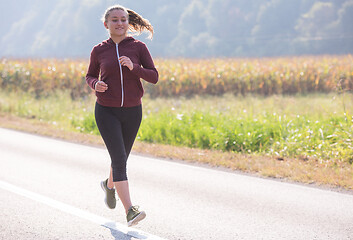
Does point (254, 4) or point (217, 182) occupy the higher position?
point (254, 4)

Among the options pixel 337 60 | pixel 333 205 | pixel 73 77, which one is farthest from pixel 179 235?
pixel 337 60

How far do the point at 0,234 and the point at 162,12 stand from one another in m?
94.0

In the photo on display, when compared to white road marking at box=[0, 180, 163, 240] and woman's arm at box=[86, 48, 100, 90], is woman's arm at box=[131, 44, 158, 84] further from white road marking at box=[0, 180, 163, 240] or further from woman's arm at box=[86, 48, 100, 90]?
white road marking at box=[0, 180, 163, 240]

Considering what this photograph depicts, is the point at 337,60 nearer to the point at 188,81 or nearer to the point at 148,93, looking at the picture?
the point at 188,81

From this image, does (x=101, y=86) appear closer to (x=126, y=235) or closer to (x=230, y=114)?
(x=126, y=235)

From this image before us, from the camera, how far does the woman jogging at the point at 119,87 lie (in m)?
4.62

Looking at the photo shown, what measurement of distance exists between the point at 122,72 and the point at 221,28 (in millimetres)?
87136

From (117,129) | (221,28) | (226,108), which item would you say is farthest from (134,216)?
(221,28)

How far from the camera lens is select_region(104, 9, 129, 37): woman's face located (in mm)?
4698

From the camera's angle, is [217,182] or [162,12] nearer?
[217,182]

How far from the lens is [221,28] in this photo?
295ft

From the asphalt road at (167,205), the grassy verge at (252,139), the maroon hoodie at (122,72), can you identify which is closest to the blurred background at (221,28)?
the grassy verge at (252,139)

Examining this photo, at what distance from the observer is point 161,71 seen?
23.8m

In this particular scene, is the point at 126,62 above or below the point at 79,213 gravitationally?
above
